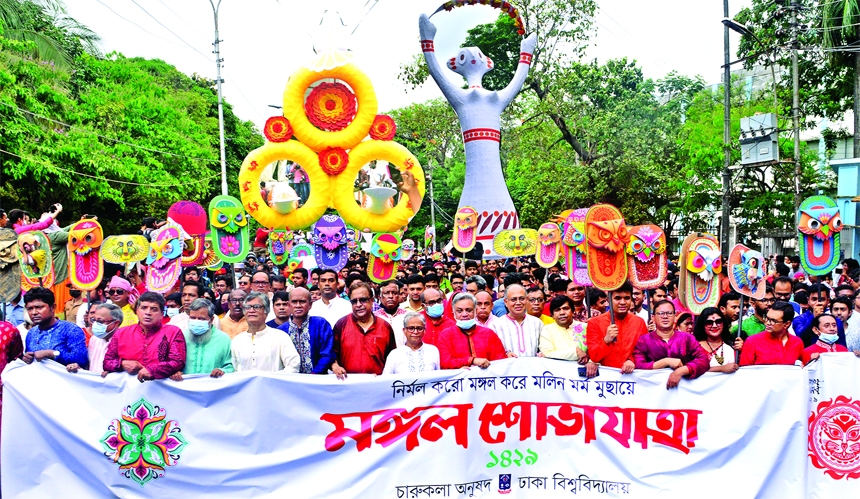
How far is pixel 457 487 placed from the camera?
5.13 meters

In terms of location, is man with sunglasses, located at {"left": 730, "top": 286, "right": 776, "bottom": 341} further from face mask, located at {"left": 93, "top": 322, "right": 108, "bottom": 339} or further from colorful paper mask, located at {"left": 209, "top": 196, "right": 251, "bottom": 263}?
colorful paper mask, located at {"left": 209, "top": 196, "right": 251, "bottom": 263}

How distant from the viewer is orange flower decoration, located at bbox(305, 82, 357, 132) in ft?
38.7

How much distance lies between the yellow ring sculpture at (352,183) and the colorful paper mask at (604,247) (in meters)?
6.14

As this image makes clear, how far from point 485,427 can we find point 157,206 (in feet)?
78.2

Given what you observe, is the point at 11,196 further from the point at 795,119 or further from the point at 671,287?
the point at 795,119

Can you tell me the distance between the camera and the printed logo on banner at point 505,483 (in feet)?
16.9

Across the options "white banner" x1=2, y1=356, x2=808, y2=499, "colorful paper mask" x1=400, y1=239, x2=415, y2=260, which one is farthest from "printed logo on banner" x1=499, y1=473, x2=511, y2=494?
"colorful paper mask" x1=400, y1=239, x2=415, y2=260

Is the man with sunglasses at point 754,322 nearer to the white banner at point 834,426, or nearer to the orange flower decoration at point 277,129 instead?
the white banner at point 834,426

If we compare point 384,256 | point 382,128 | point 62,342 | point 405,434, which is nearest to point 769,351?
point 405,434

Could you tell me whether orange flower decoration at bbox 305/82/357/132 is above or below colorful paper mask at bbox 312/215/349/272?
above

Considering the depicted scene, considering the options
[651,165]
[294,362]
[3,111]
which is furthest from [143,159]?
[294,362]

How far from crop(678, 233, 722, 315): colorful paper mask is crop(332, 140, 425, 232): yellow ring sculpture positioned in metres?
5.71

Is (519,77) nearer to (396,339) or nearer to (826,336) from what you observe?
(396,339)

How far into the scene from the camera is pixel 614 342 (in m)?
5.72
